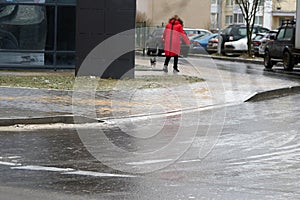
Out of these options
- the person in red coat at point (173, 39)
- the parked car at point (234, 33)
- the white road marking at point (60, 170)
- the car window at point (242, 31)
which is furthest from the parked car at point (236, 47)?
the white road marking at point (60, 170)

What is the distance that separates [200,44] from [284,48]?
1544cm

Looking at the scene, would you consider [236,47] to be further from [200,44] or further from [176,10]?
[176,10]

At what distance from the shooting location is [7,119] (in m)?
12.2

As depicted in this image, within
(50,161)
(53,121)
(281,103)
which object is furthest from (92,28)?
(50,161)

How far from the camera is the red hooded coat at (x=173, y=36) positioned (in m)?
23.0

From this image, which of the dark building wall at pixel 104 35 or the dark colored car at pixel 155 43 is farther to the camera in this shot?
the dark colored car at pixel 155 43

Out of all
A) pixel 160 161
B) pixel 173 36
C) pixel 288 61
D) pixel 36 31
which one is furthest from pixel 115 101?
pixel 288 61

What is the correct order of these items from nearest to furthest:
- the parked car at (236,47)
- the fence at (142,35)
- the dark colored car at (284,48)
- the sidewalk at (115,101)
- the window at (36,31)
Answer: the sidewalk at (115,101) → the window at (36,31) → the dark colored car at (284,48) → the parked car at (236,47) → the fence at (142,35)

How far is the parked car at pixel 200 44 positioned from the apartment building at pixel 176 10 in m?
6.57

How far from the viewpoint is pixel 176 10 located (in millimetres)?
53438

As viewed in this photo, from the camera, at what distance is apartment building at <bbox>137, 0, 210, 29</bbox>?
52.9m

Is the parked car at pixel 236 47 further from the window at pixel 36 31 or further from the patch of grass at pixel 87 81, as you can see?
the patch of grass at pixel 87 81

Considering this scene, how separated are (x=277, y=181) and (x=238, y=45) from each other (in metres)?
32.4

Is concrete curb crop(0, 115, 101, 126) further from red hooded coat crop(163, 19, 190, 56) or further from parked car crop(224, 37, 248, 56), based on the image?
parked car crop(224, 37, 248, 56)
